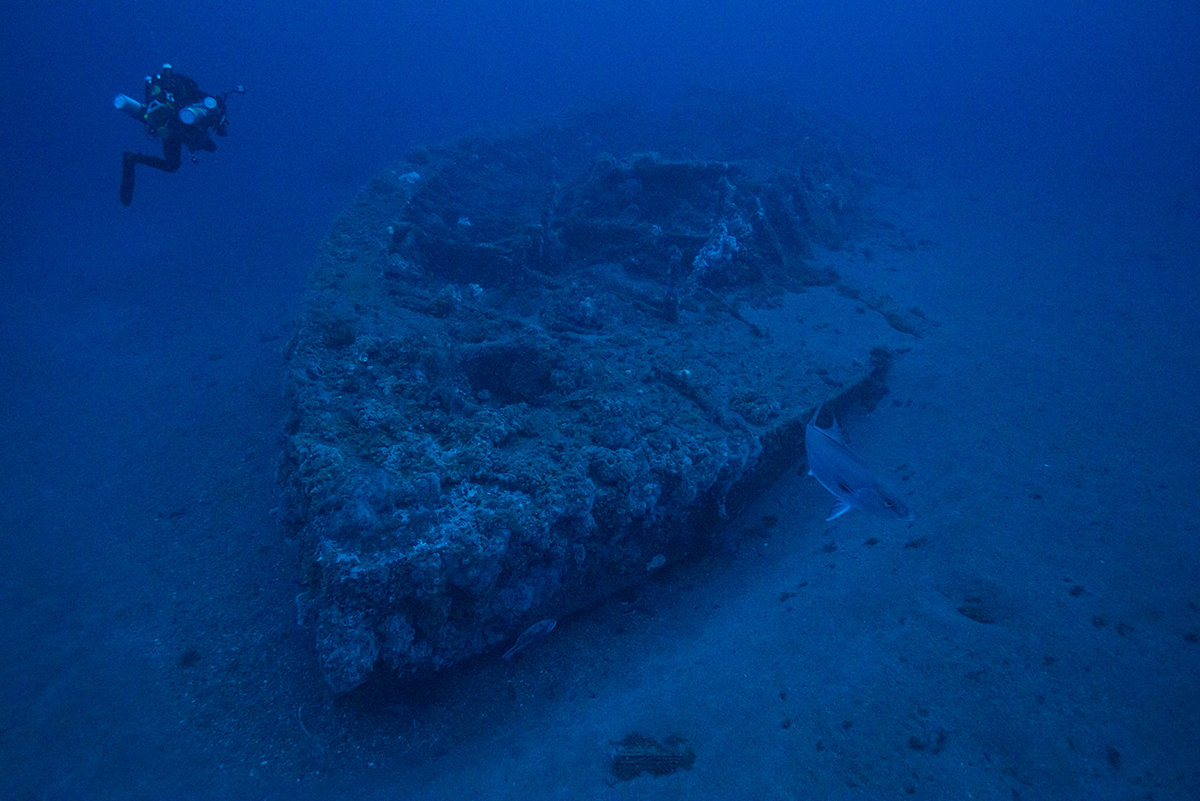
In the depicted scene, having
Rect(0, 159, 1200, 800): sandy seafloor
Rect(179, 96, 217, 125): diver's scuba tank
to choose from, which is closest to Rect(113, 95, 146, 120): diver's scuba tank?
Rect(179, 96, 217, 125): diver's scuba tank

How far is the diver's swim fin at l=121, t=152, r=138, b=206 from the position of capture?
24.8 ft

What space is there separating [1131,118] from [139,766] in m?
56.8

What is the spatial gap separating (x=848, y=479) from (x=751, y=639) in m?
1.84

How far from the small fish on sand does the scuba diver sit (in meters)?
8.88

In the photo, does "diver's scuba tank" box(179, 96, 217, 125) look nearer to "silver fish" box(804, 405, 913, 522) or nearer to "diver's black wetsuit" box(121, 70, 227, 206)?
"diver's black wetsuit" box(121, 70, 227, 206)

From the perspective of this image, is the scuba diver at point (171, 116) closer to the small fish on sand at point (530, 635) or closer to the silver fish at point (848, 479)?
the small fish on sand at point (530, 635)

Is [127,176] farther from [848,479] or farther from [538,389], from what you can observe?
[848,479]

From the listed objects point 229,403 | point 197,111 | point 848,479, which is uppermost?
point 848,479

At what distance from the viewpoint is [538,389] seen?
5676mm

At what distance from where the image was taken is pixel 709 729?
3285 mm

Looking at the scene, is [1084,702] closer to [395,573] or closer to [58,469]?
[395,573]

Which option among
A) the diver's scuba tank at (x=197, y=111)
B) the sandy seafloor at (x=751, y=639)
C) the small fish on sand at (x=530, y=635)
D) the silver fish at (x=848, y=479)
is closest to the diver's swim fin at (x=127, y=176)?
the diver's scuba tank at (x=197, y=111)

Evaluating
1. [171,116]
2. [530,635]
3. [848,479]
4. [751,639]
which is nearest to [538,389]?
[530,635]

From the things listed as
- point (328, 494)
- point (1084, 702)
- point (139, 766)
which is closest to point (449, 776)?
point (328, 494)
